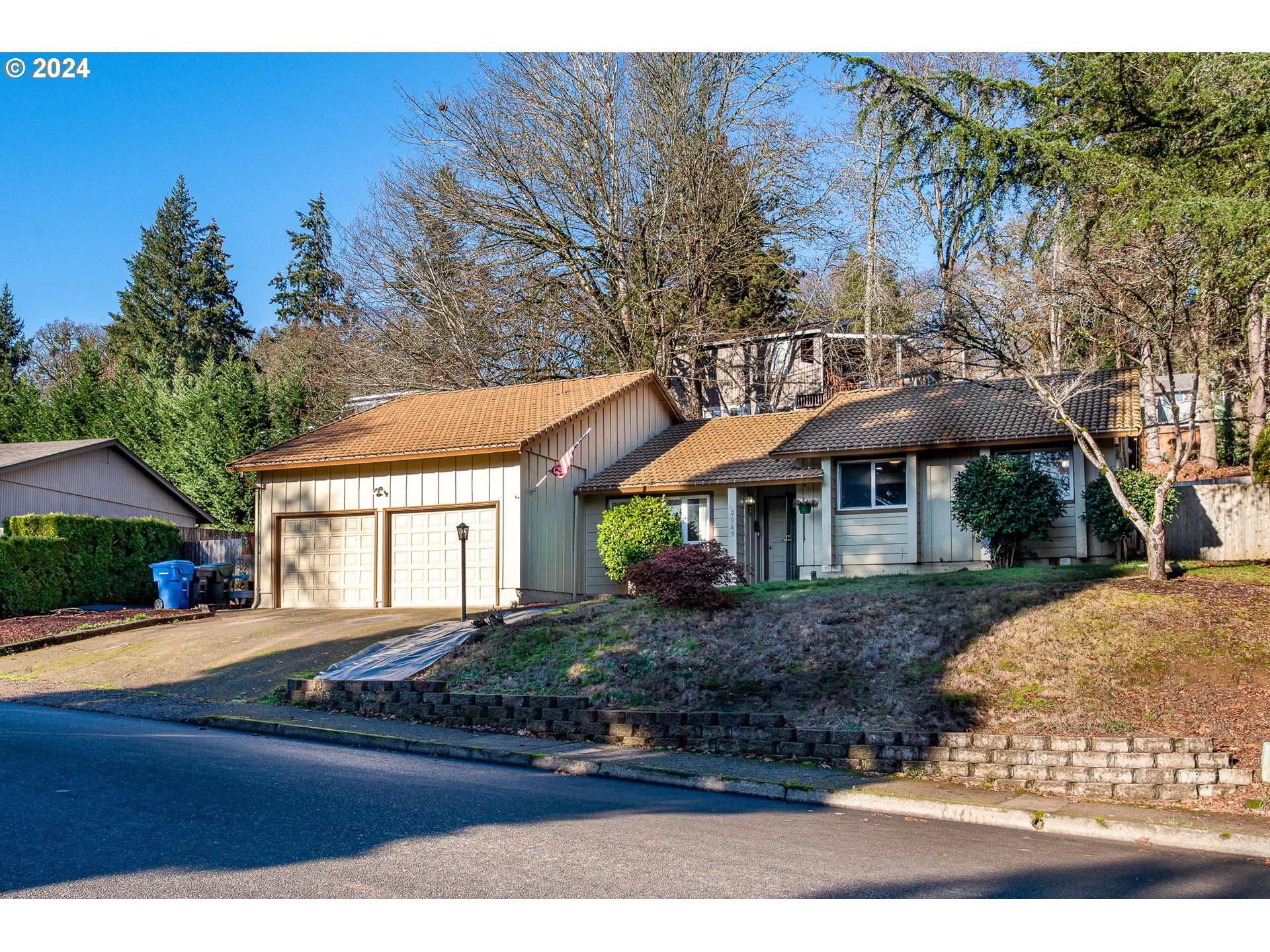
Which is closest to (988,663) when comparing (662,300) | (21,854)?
(21,854)

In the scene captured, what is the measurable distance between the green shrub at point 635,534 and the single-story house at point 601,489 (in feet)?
3.43

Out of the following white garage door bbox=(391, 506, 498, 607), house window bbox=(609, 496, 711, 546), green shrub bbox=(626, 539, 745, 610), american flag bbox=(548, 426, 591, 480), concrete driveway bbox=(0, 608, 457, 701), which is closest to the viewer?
green shrub bbox=(626, 539, 745, 610)

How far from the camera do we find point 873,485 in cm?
2073

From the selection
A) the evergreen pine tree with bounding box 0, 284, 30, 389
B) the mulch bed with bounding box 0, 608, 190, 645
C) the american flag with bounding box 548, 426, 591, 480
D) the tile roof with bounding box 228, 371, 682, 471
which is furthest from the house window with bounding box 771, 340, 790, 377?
the evergreen pine tree with bounding box 0, 284, 30, 389

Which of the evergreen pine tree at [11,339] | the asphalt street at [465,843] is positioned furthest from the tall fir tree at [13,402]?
the asphalt street at [465,843]

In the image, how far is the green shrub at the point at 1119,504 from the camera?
676 inches

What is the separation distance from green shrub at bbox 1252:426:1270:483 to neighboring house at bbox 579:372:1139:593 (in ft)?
7.56

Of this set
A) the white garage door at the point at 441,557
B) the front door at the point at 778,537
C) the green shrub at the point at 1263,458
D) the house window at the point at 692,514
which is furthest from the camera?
the house window at the point at 692,514

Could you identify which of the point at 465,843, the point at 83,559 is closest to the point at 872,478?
the point at 465,843

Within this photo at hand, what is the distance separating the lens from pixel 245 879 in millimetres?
5387

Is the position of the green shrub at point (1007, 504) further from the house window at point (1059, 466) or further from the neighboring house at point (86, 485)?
the neighboring house at point (86, 485)

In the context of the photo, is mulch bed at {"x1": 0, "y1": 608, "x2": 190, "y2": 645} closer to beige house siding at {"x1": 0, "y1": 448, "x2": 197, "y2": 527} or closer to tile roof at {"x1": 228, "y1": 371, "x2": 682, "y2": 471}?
tile roof at {"x1": 228, "y1": 371, "x2": 682, "y2": 471}

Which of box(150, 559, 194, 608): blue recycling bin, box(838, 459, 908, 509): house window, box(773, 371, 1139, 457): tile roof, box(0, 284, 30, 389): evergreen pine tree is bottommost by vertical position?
box(150, 559, 194, 608): blue recycling bin

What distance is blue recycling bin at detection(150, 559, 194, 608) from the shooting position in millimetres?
23938
